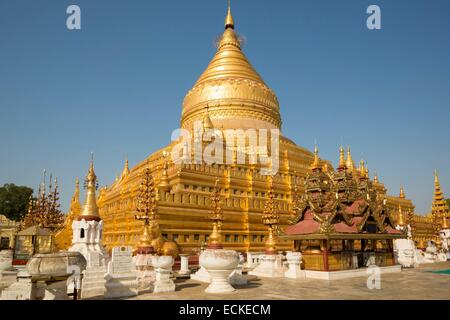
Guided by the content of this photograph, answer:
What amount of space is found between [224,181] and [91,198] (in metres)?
12.9

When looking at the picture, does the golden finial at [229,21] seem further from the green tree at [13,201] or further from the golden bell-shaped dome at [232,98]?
the green tree at [13,201]

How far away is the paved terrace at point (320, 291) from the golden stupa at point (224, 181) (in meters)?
9.51

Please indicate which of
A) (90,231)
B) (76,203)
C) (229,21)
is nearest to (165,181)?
(90,231)

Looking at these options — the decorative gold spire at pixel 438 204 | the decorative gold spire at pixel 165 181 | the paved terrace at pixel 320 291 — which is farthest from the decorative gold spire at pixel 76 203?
the decorative gold spire at pixel 438 204

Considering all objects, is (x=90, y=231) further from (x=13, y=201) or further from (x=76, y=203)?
(x=13, y=201)

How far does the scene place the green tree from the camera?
5819cm

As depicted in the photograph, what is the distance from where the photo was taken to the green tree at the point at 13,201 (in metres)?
58.2

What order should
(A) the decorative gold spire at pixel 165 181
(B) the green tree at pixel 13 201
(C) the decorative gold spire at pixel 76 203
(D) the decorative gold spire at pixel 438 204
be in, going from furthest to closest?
(B) the green tree at pixel 13 201
(D) the decorative gold spire at pixel 438 204
(C) the decorative gold spire at pixel 76 203
(A) the decorative gold spire at pixel 165 181

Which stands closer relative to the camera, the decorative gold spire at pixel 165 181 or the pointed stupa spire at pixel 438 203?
the decorative gold spire at pixel 165 181

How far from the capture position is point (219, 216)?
760 inches

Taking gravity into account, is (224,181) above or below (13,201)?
Result: above

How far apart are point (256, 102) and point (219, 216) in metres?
27.2

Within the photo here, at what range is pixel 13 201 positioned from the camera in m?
58.9
